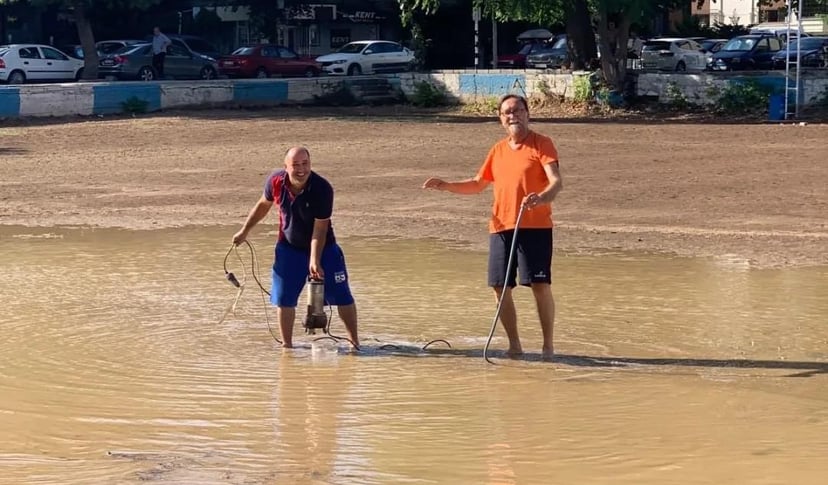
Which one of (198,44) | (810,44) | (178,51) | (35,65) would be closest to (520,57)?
(810,44)

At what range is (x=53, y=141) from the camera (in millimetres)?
24766

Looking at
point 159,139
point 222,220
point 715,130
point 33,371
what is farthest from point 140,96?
point 33,371

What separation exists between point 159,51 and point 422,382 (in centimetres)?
3700

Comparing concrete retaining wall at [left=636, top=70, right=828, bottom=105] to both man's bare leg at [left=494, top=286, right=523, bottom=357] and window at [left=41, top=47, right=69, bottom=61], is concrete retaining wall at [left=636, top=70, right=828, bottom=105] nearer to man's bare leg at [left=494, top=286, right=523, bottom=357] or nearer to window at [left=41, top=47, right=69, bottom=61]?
window at [left=41, top=47, right=69, bottom=61]

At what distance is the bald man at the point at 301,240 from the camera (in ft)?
29.6

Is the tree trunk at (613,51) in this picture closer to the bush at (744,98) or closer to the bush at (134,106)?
the bush at (744,98)

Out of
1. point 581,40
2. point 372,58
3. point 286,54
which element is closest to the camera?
point 581,40

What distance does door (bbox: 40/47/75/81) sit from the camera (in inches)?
1713

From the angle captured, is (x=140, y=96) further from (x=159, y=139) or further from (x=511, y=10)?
(x=511, y=10)

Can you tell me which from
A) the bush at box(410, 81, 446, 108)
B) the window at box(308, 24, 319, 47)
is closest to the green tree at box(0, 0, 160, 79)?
the window at box(308, 24, 319, 47)

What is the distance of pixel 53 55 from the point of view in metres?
43.8

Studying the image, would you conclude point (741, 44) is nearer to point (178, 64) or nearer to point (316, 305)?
point (178, 64)

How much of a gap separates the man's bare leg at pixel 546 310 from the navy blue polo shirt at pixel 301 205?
1.48m

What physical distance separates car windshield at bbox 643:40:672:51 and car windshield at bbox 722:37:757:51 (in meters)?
3.32
